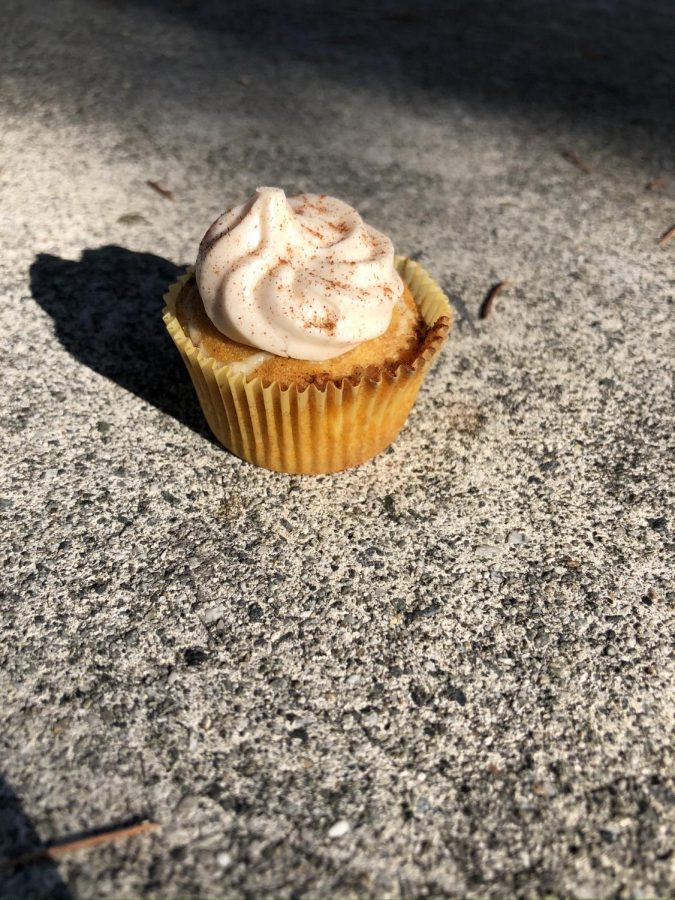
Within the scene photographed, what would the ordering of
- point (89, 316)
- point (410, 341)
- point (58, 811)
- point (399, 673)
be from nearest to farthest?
point (58, 811) → point (399, 673) → point (410, 341) → point (89, 316)

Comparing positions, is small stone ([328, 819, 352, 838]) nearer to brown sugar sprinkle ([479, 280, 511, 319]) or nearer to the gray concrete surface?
the gray concrete surface

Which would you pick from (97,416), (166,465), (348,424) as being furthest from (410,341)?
(97,416)

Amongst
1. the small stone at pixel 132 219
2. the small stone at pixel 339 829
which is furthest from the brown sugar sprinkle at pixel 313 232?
the small stone at pixel 339 829

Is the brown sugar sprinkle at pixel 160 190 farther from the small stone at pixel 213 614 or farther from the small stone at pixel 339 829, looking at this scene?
the small stone at pixel 339 829

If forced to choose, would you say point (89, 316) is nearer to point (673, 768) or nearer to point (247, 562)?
point (247, 562)

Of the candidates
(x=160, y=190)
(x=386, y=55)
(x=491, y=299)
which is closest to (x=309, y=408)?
(x=491, y=299)

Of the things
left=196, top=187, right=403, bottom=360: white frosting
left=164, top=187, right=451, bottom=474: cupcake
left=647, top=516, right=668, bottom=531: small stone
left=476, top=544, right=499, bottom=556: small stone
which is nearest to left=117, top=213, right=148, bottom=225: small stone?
left=164, top=187, right=451, bottom=474: cupcake
